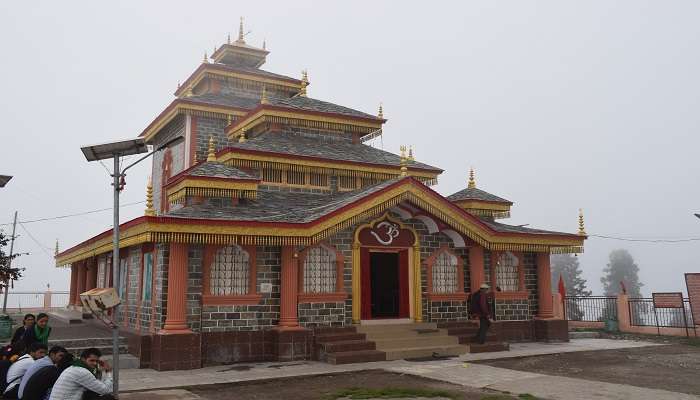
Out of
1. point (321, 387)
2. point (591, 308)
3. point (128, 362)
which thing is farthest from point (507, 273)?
point (128, 362)

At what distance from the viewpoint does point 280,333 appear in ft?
47.9

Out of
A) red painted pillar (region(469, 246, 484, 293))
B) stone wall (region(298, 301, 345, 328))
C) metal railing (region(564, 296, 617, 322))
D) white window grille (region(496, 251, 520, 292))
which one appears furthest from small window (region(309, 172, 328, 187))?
metal railing (region(564, 296, 617, 322))

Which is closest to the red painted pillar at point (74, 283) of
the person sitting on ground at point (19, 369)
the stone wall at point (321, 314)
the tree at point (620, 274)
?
the stone wall at point (321, 314)

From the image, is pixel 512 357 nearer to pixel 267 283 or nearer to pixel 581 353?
pixel 581 353

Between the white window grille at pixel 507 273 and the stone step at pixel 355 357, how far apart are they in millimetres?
6027

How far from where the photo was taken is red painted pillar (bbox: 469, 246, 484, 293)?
17.8 m

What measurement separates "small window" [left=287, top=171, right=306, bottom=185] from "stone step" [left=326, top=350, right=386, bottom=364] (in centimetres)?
629

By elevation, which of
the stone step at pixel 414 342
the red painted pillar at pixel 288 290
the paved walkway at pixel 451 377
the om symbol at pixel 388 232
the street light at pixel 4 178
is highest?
the street light at pixel 4 178

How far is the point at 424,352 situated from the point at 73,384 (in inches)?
378

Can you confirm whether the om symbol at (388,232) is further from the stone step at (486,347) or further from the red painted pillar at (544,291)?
the red painted pillar at (544,291)

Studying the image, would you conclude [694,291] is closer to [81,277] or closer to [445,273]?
[445,273]

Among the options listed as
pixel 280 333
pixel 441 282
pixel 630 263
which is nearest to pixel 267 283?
pixel 280 333

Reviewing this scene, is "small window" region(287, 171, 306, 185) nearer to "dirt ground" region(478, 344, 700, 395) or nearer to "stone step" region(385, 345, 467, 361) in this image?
"stone step" region(385, 345, 467, 361)

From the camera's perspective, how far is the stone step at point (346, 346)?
14492mm
